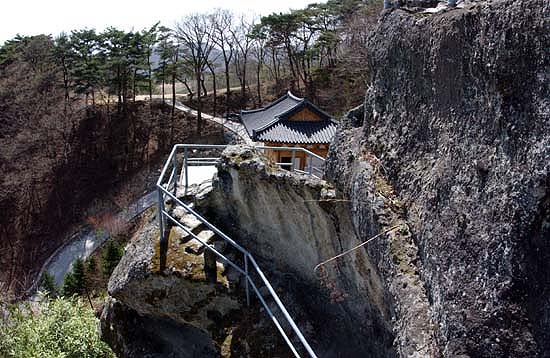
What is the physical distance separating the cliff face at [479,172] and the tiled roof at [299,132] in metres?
15.3

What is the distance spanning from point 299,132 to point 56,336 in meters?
13.2

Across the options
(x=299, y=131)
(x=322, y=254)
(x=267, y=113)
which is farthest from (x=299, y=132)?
(x=322, y=254)

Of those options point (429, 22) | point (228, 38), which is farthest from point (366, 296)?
point (228, 38)

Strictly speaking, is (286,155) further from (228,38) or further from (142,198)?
(228,38)

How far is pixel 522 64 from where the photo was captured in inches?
122

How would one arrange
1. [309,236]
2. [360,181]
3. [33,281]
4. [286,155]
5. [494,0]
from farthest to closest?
[33,281] < [286,155] < [309,236] < [360,181] < [494,0]

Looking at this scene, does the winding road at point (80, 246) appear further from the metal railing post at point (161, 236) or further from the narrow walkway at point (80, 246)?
the metal railing post at point (161, 236)

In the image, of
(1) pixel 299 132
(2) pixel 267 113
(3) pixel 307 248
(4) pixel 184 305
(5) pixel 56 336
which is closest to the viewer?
(3) pixel 307 248

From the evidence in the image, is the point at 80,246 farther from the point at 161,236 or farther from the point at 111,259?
the point at 161,236

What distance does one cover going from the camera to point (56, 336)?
10.4 metres

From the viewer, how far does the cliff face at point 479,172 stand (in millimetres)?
2908

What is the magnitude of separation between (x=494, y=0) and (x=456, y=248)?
186 cm

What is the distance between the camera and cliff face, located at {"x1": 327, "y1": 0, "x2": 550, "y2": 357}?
114 inches

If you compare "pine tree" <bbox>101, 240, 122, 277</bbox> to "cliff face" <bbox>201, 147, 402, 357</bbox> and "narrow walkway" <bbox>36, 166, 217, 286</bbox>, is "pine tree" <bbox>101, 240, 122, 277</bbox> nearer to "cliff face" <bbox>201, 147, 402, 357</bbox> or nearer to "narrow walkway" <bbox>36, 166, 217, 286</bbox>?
"narrow walkway" <bbox>36, 166, 217, 286</bbox>
